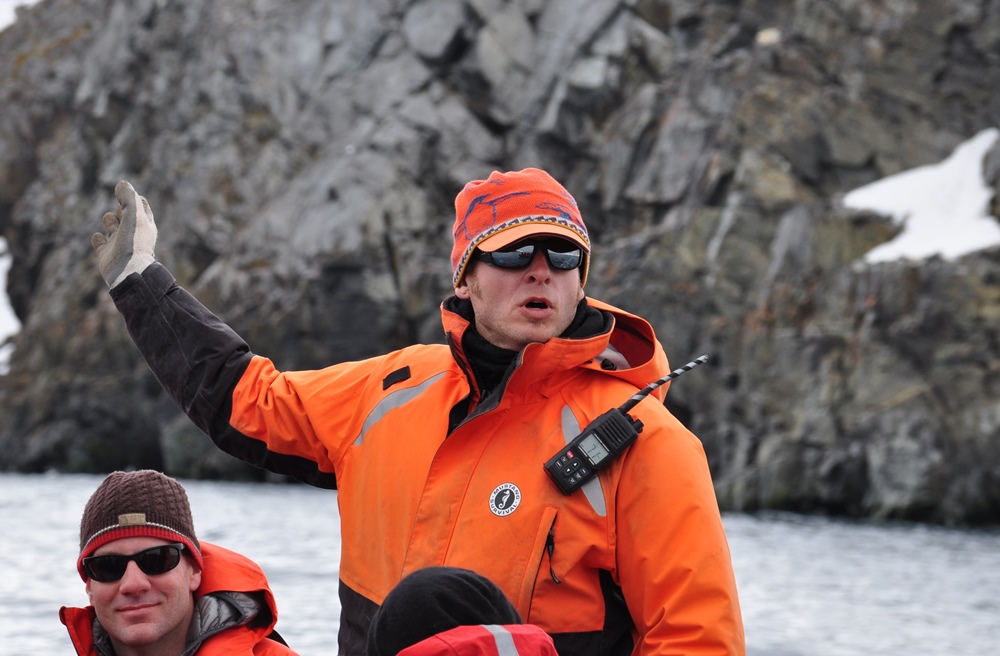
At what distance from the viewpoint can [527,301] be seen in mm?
3467

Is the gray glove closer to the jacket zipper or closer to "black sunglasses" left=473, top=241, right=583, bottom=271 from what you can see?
"black sunglasses" left=473, top=241, right=583, bottom=271

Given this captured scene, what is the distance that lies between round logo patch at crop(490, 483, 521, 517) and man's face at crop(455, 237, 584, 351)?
416mm

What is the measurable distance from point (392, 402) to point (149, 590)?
852 millimetres

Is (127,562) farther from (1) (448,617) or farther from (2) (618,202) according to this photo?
(2) (618,202)

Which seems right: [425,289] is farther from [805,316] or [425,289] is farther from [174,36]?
[174,36]

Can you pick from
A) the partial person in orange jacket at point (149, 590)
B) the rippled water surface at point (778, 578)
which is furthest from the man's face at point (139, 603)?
the rippled water surface at point (778, 578)

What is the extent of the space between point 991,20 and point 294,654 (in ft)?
148

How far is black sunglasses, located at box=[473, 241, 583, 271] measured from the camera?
3455mm

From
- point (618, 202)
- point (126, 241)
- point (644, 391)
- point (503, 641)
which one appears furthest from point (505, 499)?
point (618, 202)

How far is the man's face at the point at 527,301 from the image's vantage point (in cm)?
346

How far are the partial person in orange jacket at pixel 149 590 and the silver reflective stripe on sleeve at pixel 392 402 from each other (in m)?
0.56

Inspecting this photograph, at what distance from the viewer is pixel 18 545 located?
22641 millimetres

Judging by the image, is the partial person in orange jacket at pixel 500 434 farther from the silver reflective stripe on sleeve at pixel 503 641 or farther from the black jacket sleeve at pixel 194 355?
the silver reflective stripe on sleeve at pixel 503 641

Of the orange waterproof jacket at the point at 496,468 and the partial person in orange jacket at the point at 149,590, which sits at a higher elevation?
the orange waterproof jacket at the point at 496,468
